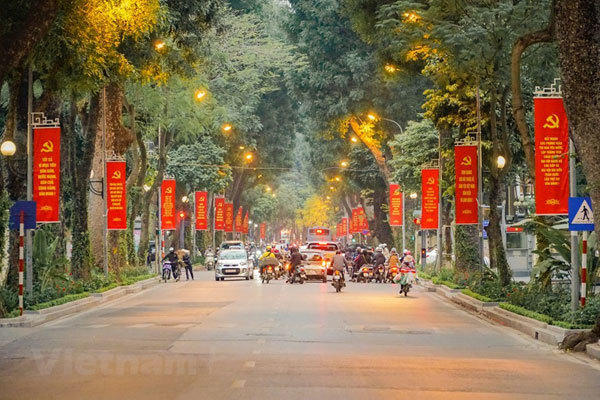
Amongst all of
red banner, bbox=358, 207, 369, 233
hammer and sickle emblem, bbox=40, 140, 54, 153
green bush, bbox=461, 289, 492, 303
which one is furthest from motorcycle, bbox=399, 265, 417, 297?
red banner, bbox=358, 207, 369, 233

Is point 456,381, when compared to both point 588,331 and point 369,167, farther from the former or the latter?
point 369,167

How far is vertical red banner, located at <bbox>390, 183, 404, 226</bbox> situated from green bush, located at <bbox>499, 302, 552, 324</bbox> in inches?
1368

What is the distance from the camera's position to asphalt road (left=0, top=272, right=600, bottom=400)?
14000 mm

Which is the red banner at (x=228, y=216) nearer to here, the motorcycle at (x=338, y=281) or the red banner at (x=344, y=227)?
the motorcycle at (x=338, y=281)

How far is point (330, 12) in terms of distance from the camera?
6278cm

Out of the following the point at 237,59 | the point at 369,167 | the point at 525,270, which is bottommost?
the point at 525,270

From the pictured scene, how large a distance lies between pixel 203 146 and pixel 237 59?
301 inches

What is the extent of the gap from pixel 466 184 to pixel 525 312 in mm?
13222

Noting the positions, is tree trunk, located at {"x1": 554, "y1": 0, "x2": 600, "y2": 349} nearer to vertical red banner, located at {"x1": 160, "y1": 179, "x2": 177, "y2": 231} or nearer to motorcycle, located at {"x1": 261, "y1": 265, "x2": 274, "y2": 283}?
motorcycle, located at {"x1": 261, "y1": 265, "x2": 274, "y2": 283}

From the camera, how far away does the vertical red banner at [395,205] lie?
211 feet

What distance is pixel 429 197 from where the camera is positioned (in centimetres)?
5034

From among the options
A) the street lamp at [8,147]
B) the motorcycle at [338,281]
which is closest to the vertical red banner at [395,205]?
the motorcycle at [338,281]

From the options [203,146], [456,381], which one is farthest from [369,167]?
[456,381]

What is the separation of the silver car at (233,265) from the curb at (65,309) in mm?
12731
